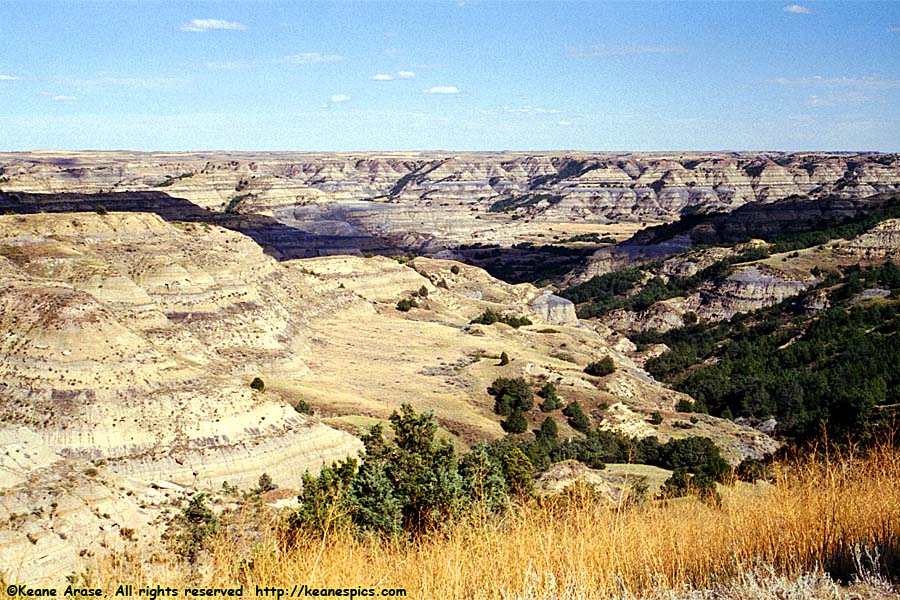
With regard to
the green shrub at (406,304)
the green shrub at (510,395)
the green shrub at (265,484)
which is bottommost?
the green shrub at (510,395)

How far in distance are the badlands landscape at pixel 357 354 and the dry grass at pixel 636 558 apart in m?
0.36

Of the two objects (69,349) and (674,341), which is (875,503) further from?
(674,341)

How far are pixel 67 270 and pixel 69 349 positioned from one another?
51.4 feet

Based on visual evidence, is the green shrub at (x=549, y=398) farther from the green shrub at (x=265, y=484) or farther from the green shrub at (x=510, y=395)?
the green shrub at (x=265, y=484)

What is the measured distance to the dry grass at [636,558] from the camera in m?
6.41

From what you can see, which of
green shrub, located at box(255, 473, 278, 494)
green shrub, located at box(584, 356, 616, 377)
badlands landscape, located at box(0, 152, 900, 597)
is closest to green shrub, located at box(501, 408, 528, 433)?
badlands landscape, located at box(0, 152, 900, 597)

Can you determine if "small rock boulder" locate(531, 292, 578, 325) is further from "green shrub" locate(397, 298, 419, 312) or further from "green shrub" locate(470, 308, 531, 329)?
"green shrub" locate(397, 298, 419, 312)

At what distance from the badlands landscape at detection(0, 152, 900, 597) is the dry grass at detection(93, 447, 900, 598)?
1.18 ft

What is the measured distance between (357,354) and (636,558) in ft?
152

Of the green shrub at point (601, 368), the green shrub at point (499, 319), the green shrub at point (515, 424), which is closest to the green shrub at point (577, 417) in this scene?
the green shrub at point (515, 424)

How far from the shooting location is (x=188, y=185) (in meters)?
139

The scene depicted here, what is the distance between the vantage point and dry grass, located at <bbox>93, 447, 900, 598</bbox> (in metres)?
6.41

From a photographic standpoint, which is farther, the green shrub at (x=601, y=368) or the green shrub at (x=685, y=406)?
the green shrub at (x=601, y=368)

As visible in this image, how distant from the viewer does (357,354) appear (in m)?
52.5
